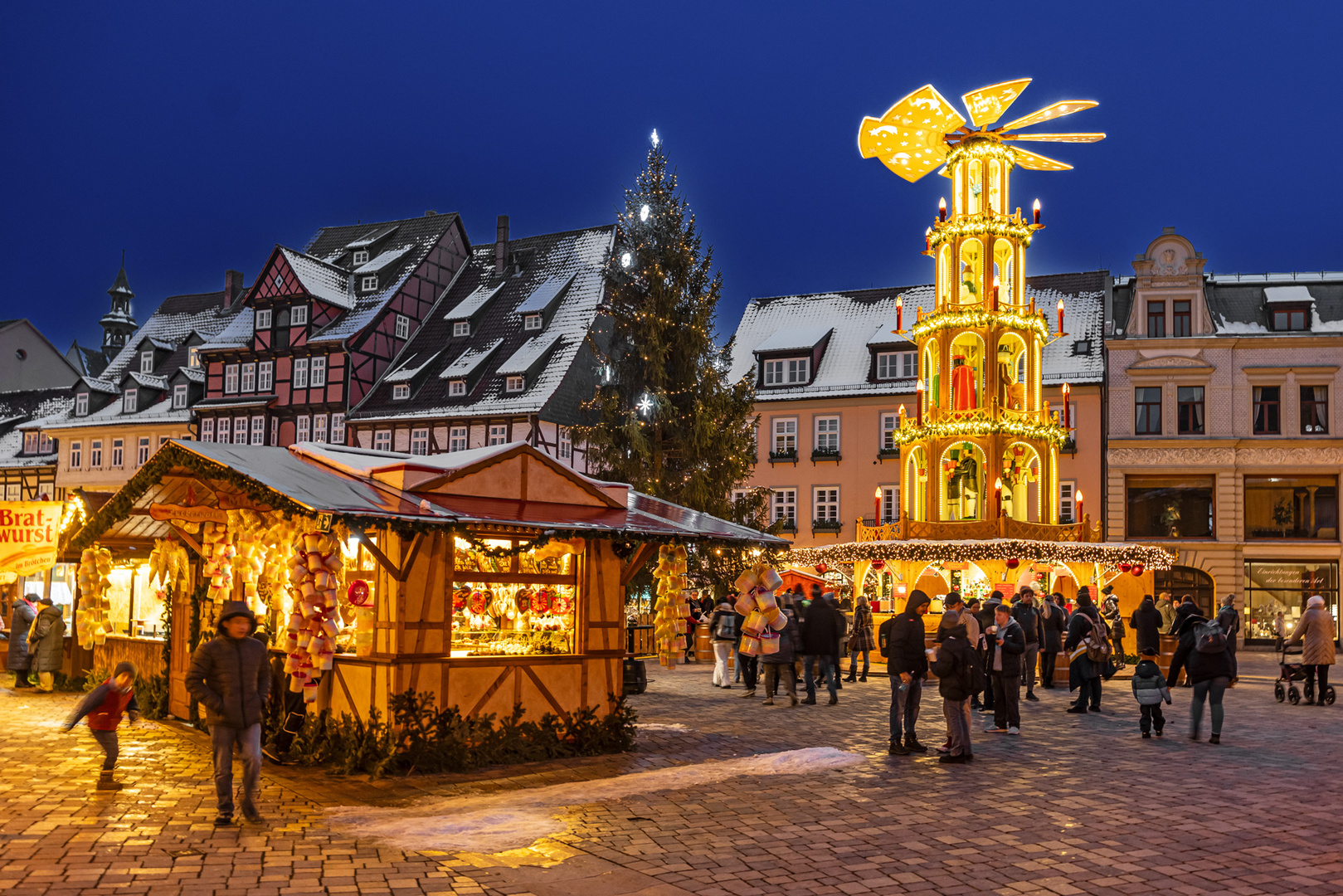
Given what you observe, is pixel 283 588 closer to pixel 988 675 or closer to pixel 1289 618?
pixel 988 675

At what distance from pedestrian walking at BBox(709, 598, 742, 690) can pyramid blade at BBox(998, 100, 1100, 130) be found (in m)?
17.5

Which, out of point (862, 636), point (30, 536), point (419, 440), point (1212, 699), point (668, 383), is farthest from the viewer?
point (419, 440)

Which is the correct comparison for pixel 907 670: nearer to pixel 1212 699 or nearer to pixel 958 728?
pixel 958 728

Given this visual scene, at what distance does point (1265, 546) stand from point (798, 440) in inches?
594

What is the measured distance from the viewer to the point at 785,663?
1825 centimetres

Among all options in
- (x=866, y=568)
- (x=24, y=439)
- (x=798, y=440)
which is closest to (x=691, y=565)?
(x=866, y=568)

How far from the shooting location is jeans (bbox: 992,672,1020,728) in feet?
49.6

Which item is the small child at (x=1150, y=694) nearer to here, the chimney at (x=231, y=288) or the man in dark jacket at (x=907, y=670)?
the man in dark jacket at (x=907, y=670)

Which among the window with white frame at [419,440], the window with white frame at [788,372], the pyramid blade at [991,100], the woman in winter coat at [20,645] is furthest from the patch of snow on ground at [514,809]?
the window with white frame at [419,440]

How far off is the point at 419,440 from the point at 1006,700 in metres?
33.8

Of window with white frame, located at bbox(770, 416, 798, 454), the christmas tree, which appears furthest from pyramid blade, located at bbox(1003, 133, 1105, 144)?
window with white frame, located at bbox(770, 416, 798, 454)

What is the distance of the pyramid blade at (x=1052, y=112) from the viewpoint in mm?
31906

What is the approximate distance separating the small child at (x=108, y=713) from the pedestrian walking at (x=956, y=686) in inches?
298

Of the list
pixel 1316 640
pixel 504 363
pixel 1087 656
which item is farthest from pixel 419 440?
pixel 1316 640
